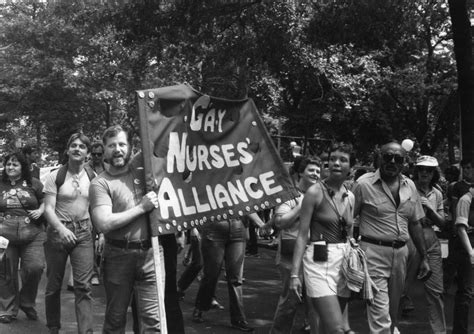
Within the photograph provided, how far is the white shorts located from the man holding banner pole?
1.04 m

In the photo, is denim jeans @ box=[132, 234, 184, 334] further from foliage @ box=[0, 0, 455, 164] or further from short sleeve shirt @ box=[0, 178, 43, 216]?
foliage @ box=[0, 0, 455, 164]

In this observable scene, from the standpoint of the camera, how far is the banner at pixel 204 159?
14.7 feet

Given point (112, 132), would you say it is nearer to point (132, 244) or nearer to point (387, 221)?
point (132, 244)

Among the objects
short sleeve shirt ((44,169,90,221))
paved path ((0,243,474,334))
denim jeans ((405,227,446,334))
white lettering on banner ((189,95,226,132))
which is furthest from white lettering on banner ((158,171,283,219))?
paved path ((0,243,474,334))

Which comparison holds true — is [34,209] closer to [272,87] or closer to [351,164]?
[351,164]

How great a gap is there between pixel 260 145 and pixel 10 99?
26.8 m

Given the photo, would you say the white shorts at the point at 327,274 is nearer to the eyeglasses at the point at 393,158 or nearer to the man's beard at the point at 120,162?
the eyeglasses at the point at 393,158

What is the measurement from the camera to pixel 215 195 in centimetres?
479

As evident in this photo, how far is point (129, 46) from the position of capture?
12586 millimetres

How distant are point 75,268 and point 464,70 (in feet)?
21.7

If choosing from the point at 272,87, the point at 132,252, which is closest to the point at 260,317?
the point at 132,252

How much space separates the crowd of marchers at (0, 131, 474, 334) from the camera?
4.52 metres

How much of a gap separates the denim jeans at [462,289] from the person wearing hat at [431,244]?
0.16 m

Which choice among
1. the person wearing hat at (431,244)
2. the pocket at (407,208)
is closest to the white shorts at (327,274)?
the pocket at (407,208)
